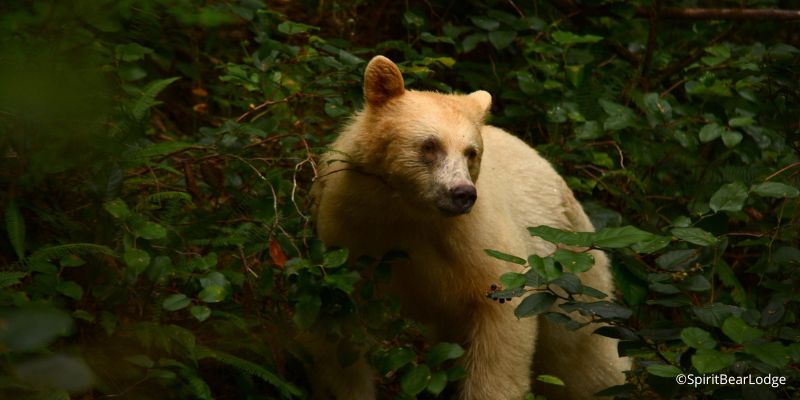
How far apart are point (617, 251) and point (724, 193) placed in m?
0.91

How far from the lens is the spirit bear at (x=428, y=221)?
6.03 meters

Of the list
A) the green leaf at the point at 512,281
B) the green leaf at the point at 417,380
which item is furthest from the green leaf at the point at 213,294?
the green leaf at the point at 512,281

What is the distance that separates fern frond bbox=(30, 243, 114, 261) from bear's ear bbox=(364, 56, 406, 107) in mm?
2046

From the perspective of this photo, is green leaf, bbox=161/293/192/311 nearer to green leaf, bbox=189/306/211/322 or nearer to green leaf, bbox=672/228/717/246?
green leaf, bbox=189/306/211/322

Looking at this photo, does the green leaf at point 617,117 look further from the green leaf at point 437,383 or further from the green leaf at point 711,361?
the green leaf at point 437,383

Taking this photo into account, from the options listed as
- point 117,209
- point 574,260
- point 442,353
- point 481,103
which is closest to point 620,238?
point 574,260

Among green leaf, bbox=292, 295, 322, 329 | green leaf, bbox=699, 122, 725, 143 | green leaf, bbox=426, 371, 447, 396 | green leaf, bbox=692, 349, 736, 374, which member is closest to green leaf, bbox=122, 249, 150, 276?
green leaf, bbox=292, 295, 322, 329

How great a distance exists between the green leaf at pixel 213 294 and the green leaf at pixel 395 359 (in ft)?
3.42

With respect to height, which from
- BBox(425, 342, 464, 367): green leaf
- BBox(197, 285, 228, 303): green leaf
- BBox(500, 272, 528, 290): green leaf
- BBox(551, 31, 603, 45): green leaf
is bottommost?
BBox(425, 342, 464, 367): green leaf

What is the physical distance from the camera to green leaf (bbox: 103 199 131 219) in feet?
17.2

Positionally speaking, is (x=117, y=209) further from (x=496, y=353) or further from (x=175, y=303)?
(x=496, y=353)

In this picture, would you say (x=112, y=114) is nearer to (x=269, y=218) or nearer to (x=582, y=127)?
(x=269, y=218)

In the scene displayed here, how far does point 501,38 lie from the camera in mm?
9234

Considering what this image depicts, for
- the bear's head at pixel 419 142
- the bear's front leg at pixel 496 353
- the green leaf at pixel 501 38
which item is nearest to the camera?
the bear's head at pixel 419 142
